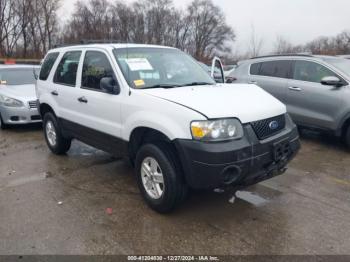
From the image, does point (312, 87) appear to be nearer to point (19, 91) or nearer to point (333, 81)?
point (333, 81)

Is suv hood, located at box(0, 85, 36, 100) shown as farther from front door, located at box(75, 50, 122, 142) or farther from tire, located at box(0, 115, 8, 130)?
front door, located at box(75, 50, 122, 142)

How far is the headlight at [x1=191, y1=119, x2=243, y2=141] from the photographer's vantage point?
3.15 m

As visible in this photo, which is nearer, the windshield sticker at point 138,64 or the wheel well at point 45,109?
the windshield sticker at point 138,64

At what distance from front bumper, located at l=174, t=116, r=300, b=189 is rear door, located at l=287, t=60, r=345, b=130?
10.8 feet

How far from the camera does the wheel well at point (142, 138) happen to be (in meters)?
3.58

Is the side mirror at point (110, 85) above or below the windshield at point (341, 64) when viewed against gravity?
below

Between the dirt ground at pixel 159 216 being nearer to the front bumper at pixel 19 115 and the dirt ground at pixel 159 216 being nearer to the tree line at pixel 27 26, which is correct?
the front bumper at pixel 19 115

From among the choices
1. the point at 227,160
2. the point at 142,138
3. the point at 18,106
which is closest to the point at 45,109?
the point at 18,106

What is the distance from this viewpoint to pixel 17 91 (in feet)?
26.4

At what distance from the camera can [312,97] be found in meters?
6.47

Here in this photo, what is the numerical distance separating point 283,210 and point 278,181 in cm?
88

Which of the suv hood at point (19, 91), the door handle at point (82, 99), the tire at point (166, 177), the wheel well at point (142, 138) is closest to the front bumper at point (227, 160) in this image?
the tire at point (166, 177)

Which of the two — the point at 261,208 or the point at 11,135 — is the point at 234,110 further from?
the point at 11,135

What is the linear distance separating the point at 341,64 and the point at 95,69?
4679 millimetres
